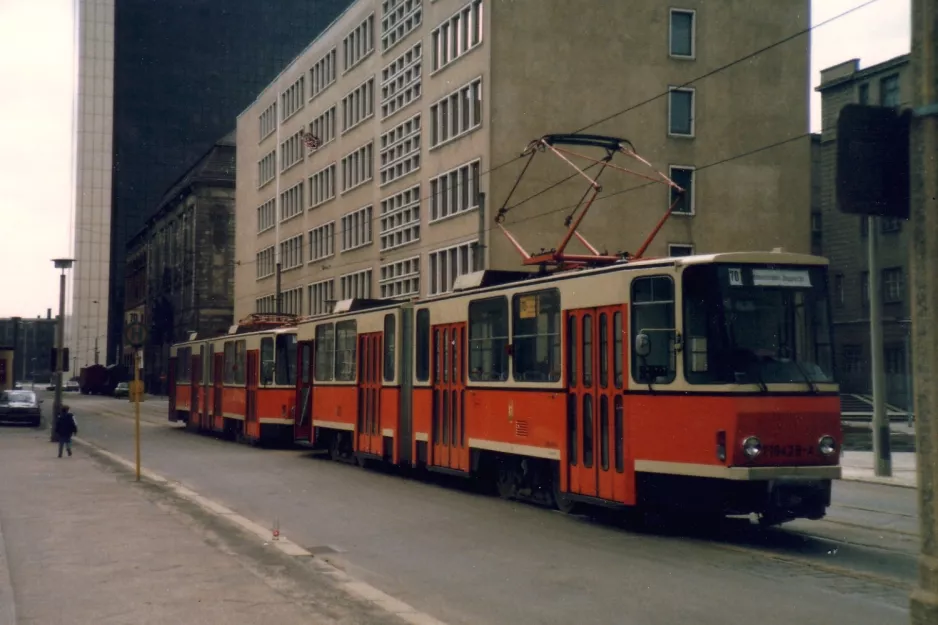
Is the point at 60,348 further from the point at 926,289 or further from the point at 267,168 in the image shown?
the point at 267,168

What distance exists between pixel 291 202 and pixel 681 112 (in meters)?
31.9

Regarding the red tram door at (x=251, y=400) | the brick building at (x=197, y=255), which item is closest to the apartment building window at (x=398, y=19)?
the red tram door at (x=251, y=400)

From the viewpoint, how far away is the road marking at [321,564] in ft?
28.8

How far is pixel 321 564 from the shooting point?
36.3ft

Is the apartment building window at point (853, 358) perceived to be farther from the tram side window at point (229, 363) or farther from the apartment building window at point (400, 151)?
the tram side window at point (229, 363)

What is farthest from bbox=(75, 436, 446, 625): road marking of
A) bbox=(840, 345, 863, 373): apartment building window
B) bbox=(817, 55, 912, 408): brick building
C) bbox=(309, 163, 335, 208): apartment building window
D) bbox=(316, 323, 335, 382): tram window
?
Result: bbox=(840, 345, 863, 373): apartment building window

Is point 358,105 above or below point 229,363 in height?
above

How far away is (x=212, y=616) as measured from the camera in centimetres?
855

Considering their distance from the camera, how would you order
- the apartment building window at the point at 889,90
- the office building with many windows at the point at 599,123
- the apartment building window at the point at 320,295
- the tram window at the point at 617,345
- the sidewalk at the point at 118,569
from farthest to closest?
1. the apartment building window at the point at 320,295
2. the apartment building window at the point at 889,90
3. the office building with many windows at the point at 599,123
4. the tram window at the point at 617,345
5. the sidewalk at the point at 118,569

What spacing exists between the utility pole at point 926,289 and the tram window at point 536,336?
1018 cm

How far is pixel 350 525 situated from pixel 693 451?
434cm

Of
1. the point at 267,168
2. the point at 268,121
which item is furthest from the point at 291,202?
the point at 268,121

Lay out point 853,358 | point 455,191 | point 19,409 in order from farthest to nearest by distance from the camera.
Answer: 1. point 853,358
2. point 455,191
3. point 19,409

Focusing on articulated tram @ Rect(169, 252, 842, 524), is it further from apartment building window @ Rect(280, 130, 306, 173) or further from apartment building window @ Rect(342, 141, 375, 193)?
apartment building window @ Rect(280, 130, 306, 173)
